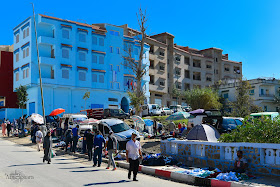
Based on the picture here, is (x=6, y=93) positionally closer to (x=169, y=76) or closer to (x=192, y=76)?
(x=169, y=76)

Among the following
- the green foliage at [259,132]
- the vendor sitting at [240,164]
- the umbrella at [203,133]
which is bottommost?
the vendor sitting at [240,164]

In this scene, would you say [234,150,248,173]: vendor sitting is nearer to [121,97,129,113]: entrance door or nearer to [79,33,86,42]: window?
[79,33,86,42]: window

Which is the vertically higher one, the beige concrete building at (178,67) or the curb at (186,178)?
the beige concrete building at (178,67)

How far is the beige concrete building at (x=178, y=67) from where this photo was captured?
66312 millimetres

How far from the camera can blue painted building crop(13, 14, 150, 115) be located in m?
46.6

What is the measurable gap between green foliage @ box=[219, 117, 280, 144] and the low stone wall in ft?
3.27

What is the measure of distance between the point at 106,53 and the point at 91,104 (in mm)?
9509

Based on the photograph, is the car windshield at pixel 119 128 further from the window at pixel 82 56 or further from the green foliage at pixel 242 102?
the window at pixel 82 56

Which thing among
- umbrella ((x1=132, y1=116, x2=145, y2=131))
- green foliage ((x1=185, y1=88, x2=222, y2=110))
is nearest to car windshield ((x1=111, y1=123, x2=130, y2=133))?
umbrella ((x1=132, y1=116, x2=145, y2=131))

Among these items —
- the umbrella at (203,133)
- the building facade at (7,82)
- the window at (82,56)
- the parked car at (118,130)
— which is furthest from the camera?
the building facade at (7,82)

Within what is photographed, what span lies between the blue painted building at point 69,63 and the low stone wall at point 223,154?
3396cm

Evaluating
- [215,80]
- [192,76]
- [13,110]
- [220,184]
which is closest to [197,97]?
[192,76]

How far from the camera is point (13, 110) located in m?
49.7

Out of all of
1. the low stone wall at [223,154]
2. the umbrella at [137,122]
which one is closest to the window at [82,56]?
the umbrella at [137,122]
